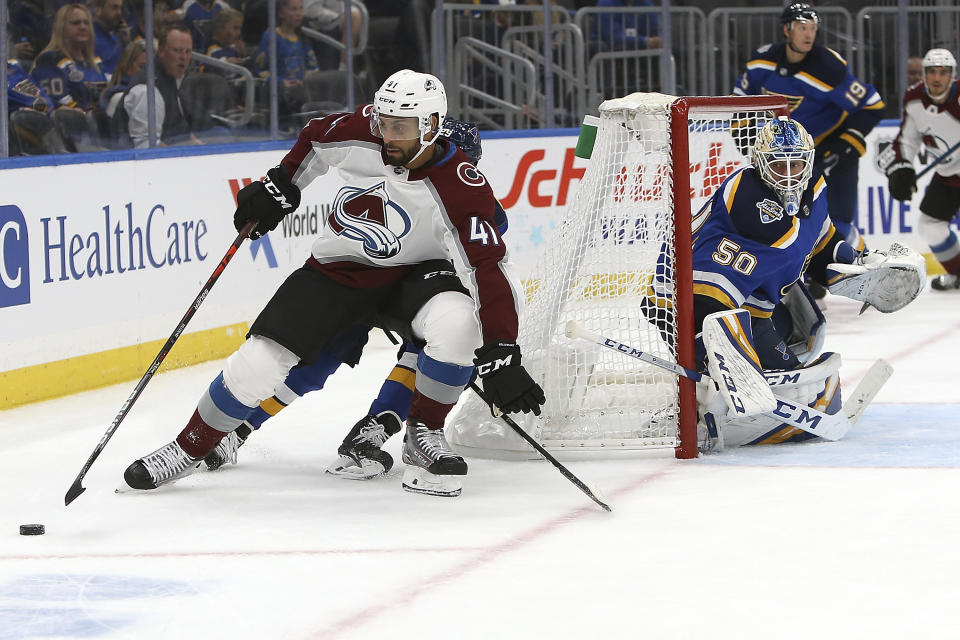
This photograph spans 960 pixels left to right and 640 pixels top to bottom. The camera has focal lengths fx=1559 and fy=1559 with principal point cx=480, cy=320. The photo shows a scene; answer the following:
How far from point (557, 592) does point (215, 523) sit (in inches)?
34.2

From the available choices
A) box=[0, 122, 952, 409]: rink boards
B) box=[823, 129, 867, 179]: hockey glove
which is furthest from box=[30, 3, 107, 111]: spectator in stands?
box=[823, 129, 867, 179]: hockey glove

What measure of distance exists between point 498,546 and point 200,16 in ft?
12.7


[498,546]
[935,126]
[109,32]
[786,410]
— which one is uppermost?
[109,32]

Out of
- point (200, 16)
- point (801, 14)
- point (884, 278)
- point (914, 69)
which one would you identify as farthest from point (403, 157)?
point (914, 69)

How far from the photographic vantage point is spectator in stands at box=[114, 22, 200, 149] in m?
5.79

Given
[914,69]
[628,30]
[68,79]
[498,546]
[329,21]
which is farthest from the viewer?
[914,69]

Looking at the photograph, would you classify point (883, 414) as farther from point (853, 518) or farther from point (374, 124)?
point (374, 124)

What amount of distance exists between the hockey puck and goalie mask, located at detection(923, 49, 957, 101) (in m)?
5.40

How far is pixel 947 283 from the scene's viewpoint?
7574 millimetres

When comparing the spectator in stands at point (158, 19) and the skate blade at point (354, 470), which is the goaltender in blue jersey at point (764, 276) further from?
the spectator in stands at point (158, 19)

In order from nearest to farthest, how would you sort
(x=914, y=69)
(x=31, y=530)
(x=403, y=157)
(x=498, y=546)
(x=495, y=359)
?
(x=498, y=546) < (x=31, y=530) < (x=495, y=359) < (x=403, y=157) < (x=914, y=69)

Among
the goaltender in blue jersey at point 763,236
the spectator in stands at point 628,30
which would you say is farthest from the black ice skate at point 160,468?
the spectator in stands at point 628,30

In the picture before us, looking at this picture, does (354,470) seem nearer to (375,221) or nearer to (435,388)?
(435,388)

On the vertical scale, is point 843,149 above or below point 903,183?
above
